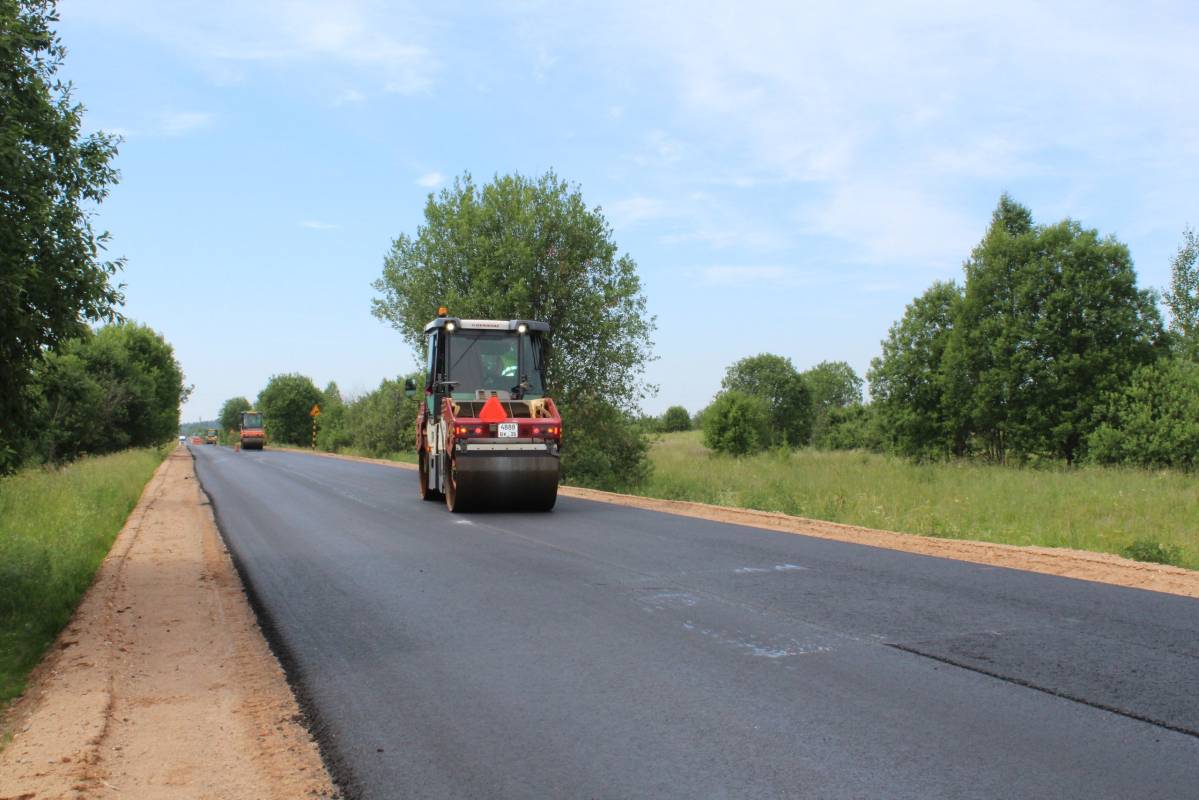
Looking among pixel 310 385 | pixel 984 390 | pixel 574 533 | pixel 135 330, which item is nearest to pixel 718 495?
pixel 574 533

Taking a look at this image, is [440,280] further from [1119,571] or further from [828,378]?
[828,378]

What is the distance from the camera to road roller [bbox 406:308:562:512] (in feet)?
48.0

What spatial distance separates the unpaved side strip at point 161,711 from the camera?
371cm

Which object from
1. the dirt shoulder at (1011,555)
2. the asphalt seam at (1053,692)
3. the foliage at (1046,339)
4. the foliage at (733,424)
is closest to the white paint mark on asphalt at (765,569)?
the dirt shoulder at (1011,555)

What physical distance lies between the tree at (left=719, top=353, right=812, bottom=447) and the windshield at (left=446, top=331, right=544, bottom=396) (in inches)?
3297

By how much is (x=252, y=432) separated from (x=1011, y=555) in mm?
65996

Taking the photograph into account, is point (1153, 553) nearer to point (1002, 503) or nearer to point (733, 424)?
point (1002, 503)

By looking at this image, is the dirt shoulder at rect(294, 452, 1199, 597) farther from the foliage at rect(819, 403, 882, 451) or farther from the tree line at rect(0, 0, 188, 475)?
the foliage at rect(819, 403, 882, 451)

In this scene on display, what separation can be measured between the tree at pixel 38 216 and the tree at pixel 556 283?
61.9 feet

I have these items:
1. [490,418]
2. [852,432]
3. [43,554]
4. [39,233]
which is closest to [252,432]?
[852,432]

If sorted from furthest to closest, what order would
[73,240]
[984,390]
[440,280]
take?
[984,390]
[440,280]
[73,240]

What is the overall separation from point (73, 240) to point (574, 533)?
691 centimetres

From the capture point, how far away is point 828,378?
117 metres

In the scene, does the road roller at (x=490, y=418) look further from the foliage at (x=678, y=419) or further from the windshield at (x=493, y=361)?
the foliage at (x=678, y=419)
